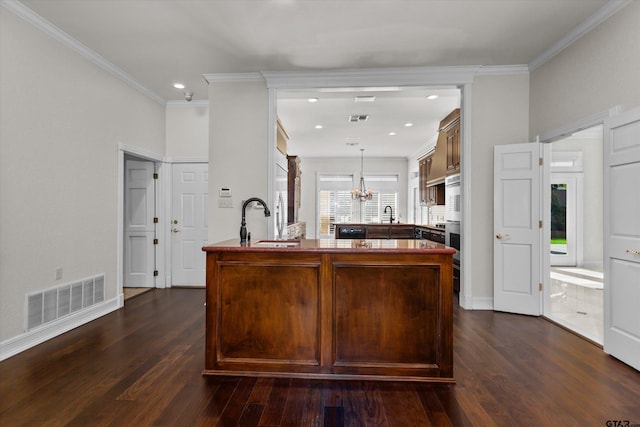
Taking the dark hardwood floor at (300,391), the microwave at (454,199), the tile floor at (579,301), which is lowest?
the dark hardwood floor at (300,391)

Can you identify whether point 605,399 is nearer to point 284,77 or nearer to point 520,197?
point 520,197

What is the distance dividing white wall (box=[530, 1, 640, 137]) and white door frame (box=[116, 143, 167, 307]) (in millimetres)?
4965

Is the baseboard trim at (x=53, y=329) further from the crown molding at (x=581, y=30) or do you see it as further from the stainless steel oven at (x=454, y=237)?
the crown molding at (x=581, y=30)

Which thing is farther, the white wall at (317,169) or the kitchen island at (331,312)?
the white wall at (317,169)

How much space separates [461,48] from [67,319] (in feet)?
16.0

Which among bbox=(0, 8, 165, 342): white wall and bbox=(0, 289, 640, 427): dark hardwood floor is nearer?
bbox=(0, 289, 640, 427): dark hardwood floor

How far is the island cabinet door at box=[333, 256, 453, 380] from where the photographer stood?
2.35 m

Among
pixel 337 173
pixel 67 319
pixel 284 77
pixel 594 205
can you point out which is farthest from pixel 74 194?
pixel 594 205

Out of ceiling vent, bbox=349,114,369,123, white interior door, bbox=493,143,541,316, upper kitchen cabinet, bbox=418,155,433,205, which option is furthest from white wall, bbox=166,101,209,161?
upper kitchen cabinet, bbox=418,155,433,205

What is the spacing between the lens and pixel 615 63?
2.87 m

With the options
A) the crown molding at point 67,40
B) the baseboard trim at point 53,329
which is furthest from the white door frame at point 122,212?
the crown molding at point 67,40

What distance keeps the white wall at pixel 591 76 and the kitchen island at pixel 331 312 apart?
2127 millimetres

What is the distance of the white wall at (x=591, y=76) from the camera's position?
2723mm

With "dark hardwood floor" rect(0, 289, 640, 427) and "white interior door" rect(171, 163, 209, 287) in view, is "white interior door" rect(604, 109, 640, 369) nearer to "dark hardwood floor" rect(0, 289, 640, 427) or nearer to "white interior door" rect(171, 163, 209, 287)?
"dark hardwood floor" rect(0, 289, 640, 427)
